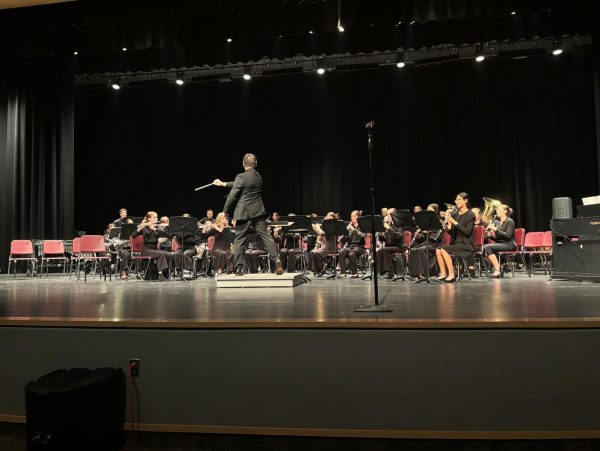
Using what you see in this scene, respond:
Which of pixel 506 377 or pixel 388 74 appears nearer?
pixel 506 377

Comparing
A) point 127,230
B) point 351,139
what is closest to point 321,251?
point 127,230

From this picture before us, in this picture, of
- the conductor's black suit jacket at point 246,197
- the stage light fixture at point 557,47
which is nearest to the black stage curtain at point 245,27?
the stage light fixture at point 557,47

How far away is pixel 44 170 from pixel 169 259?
5.80 m

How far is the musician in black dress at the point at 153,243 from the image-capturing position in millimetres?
8320

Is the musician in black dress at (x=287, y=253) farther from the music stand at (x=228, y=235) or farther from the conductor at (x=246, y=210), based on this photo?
the conductor at (x=246, y=210)

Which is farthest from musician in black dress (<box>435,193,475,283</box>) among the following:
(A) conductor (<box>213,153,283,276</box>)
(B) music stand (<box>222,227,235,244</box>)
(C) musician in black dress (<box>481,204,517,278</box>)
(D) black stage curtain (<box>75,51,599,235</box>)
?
(D) black stage curtain (<box>75,51,599,235</box>)

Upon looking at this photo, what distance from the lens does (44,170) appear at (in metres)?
12.0

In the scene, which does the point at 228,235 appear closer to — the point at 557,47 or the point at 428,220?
the point at 428,220

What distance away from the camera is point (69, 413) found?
2.45 m

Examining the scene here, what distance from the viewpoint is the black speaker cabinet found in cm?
243

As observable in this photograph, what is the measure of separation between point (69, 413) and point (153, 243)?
6391 mm

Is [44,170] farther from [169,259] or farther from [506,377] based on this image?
[506,377]

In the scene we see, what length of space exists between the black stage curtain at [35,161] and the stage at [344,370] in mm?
10198

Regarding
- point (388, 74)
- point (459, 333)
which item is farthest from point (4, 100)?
point (459, 333)
